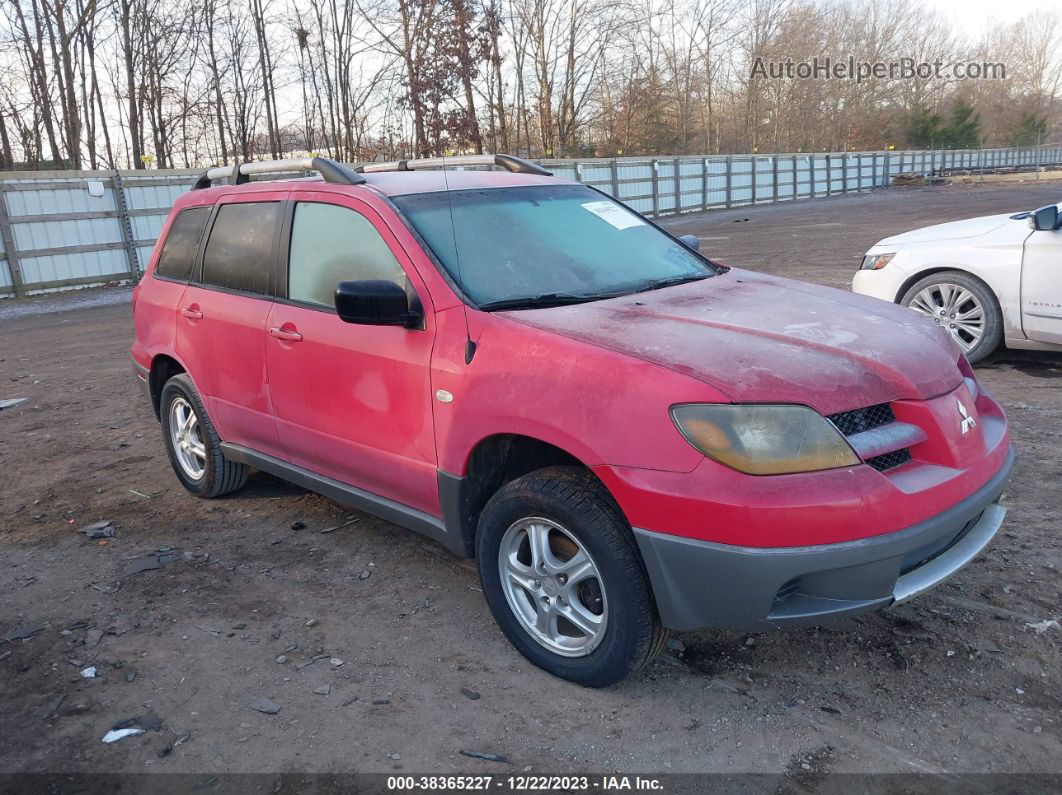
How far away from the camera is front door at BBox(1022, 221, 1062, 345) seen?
6223 millimetres

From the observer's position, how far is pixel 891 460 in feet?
9.11

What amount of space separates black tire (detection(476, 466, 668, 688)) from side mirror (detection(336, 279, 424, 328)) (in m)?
0.82

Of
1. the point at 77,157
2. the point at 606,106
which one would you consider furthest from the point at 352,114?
the point at 606,106

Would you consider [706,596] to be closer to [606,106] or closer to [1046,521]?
[1046,521]

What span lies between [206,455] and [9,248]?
14.0 m

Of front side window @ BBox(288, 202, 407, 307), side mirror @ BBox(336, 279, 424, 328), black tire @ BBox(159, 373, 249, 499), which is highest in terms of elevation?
front side window @ BBox(288, 202, 407, 307)

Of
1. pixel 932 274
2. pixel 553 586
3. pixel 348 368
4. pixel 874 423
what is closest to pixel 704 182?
pixel 932 274

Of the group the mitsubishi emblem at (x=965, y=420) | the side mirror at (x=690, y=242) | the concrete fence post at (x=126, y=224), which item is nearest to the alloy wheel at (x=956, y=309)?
the side mirror at (x=690, y=242)

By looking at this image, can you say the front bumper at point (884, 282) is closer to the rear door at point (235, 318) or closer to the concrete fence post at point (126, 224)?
the rear door at point (235, 318)

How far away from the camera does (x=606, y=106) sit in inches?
1741

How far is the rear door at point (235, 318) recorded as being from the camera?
4.36m

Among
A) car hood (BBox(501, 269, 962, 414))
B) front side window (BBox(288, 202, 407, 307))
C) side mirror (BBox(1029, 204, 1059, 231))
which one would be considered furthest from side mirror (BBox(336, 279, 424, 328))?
side mirror (BBox(1029, 204, 1059, 231))

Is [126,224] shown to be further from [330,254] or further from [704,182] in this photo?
[704,182]

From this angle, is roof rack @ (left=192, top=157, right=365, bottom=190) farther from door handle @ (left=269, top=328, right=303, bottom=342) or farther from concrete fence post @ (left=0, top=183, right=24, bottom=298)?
concrete fence post @ (left=0, top=183, right=24, bottom=298)
